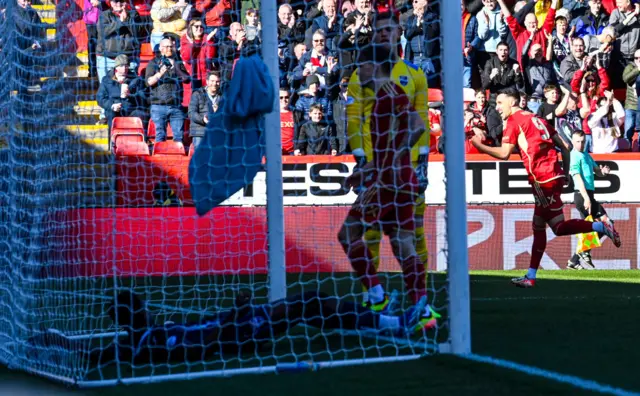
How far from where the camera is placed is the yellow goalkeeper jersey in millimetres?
7043

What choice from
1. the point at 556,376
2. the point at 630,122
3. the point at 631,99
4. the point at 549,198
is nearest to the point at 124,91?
the point at 549,198

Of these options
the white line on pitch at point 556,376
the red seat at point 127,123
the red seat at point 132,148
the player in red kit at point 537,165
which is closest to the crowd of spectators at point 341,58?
the red seat at point 127,123

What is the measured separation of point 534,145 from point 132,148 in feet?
14.9

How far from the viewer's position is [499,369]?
5086 mm

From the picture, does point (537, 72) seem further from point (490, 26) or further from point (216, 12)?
point (216, 12)

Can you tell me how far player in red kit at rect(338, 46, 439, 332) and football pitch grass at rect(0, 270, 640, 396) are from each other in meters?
0.71

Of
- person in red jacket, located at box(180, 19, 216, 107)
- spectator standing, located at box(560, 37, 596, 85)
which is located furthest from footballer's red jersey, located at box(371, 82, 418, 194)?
spectator standing, located at box(560, 37, 596, 85)

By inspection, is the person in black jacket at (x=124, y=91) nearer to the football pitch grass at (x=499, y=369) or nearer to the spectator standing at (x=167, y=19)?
the spectator standing at (x=167, y=19)

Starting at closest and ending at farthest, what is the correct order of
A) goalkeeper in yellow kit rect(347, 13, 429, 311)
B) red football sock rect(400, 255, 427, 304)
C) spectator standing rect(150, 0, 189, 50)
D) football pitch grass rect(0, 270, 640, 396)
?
football pitch grass rect(0, 270, 640, 396)
red football sock rect(400, 255, 427, 304)
goalkeeper in yellow kit rect(347, 13, 429, 311)
spectator standing rect(150, 0, 189, 50)

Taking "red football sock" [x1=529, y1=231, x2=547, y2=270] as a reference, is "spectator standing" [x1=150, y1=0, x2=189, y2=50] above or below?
above

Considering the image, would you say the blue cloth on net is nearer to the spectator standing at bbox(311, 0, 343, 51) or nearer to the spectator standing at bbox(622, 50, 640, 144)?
the spectator standing at bbox(311, 0, 343, 51)

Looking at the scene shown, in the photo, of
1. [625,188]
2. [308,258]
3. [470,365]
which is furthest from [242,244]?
[470,365]

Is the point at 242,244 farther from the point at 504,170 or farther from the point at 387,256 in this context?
the point at 504,170

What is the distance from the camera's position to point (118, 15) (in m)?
9.52
